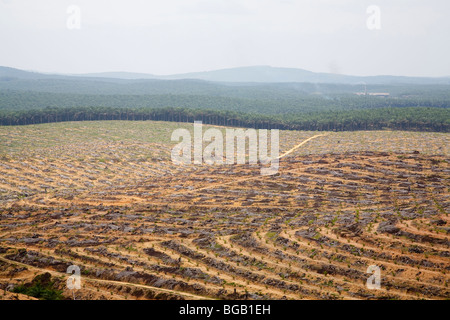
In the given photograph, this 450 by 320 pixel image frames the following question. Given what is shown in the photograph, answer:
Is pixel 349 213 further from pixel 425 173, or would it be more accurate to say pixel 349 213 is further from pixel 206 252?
pixel 425 173

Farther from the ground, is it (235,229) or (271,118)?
(271,118)

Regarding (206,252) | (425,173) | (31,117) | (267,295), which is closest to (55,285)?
(206,252)

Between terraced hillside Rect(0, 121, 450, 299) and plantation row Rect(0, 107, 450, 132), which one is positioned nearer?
terraced hillside Rect(0, 121, 450, 299)

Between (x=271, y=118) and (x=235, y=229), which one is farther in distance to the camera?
(x=271, y=118)

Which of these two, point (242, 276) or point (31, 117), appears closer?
point (242, 276)

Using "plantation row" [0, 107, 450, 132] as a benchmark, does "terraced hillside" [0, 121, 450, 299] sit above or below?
below
